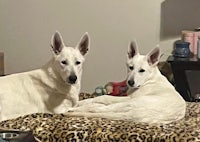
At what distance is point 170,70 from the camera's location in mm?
3891

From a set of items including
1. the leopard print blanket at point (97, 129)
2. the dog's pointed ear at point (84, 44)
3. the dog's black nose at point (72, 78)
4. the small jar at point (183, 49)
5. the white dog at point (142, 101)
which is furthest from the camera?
the small jar at point (183, 49)

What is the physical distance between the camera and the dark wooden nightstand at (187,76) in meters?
3.57

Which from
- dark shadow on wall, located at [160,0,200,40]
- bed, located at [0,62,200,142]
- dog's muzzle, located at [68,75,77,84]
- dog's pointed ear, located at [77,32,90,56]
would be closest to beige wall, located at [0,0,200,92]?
dark shadow on wall, located at [160,0,200,40]

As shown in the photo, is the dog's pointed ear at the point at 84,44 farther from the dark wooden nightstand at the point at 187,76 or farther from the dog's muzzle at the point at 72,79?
the dark wooden nightstand at the point at 187,76

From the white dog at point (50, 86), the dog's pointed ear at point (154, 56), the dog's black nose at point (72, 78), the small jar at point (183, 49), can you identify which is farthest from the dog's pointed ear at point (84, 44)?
the small jar at point (183, 49)

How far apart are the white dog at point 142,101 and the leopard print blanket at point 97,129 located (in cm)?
9

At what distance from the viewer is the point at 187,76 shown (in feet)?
13.1

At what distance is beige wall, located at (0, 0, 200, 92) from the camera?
404 cm

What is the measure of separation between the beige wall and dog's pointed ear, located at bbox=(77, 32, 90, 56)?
1.21 metres

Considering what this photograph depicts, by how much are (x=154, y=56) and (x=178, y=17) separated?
3.89 ft

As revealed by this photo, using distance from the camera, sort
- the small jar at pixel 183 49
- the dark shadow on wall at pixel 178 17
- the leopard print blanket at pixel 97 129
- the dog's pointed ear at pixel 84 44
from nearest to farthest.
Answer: the leopard print blanket at pixel 97 129 → the dog's pointed ear at pixel 84 44 → the small jar at pixel 183 49 → the dark shadow on wall at pixel 178 17

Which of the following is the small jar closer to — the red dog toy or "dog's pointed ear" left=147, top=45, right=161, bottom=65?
the red dog toy

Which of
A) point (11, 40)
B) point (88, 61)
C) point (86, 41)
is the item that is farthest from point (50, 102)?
point (11, 40)

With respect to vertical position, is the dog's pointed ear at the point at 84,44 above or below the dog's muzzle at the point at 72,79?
above
